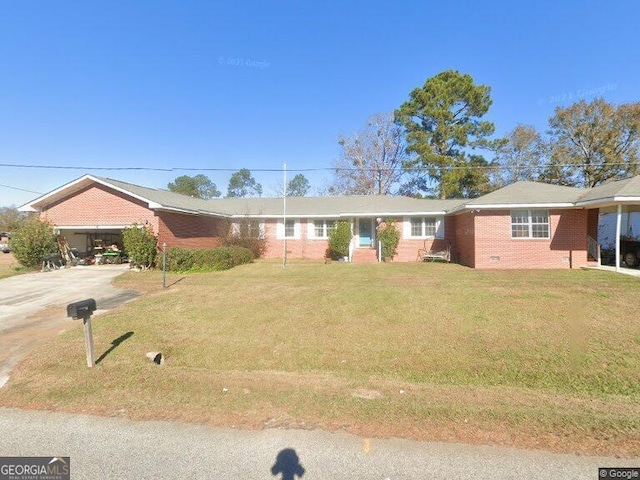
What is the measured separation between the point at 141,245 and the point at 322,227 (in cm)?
1076

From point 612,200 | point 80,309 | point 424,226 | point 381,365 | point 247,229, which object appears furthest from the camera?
point 247,229

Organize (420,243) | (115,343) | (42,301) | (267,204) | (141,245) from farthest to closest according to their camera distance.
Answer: (267,204), (420,243), (141,245), (42,301), (115,343)

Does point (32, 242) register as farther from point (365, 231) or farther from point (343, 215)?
point (365, 231)

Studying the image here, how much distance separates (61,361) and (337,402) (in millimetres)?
4558

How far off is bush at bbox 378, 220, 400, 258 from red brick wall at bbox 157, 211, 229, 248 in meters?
10.1

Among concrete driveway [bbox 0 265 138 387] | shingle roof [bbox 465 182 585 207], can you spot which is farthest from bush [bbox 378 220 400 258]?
concrete driveway [bbox 0 265 138 387]

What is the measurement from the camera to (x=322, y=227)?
69.9 feet

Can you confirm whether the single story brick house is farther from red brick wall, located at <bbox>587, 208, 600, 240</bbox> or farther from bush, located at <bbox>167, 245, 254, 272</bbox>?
bush, located at <bbox>167, 245, 254, 272</bbox>

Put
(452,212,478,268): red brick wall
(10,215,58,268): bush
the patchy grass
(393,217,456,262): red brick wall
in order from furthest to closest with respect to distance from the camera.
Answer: (393,217,456,262): red brick wall, (10,215,58,268): bush, (452,212,478,268): red brick wall, the patchy grass

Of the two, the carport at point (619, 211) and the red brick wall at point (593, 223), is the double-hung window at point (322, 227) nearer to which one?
the carport at point (619, 211)

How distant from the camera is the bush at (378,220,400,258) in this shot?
18672 millimetres

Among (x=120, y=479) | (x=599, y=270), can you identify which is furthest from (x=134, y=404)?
(x=599, y=270)

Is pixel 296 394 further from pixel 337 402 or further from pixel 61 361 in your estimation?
pixel 61 361

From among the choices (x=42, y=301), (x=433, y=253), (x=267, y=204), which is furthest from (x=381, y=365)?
(x=267, y=204)
